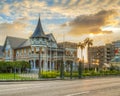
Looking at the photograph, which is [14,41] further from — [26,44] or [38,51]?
[38,51]

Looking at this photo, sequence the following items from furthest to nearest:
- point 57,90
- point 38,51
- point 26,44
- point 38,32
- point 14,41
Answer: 1. point 14,41
2. point 26,44
3. point 38,32
4. point 38,51
5. point 57,90

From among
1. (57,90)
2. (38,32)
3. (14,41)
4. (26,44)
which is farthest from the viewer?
(14,41)

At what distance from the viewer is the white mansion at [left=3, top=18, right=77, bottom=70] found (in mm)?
77500

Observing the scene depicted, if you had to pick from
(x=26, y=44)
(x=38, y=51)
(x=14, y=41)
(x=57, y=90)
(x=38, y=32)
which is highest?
(x=38, y=32)

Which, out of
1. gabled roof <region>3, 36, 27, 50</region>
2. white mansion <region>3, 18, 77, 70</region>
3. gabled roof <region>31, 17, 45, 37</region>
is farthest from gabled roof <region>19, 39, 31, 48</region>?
gabled roof <region>31, 17, 45, 37</region>

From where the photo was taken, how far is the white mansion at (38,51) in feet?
254

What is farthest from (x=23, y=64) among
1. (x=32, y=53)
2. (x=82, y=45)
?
(x=82, y=45)

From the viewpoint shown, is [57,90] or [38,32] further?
[38,32]

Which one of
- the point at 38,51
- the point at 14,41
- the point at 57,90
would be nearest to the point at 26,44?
the point at 14,41

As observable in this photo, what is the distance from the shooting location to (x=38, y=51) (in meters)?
76.4

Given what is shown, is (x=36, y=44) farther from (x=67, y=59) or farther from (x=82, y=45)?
(x=82, y=45)

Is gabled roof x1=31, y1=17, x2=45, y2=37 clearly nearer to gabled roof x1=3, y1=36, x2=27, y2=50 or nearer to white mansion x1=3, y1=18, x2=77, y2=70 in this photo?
white mansion x1=3, y1=18, x2=77, y2=70

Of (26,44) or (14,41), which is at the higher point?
(14,41)

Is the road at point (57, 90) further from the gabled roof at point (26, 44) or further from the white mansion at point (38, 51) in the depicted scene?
the gabled roof at point (26, 44)
